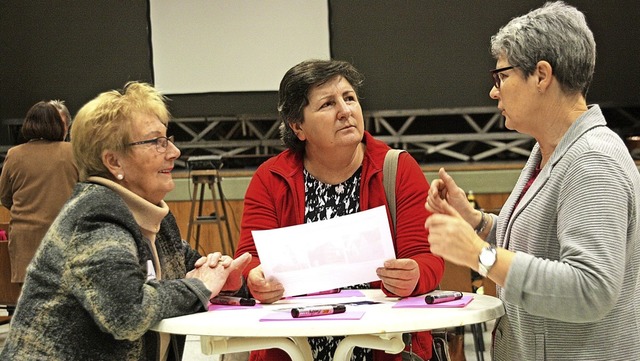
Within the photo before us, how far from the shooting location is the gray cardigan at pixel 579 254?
6.01 ft

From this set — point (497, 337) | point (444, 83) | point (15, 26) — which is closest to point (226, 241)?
point (444, 83)

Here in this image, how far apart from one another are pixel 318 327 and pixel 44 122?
13.2 ft

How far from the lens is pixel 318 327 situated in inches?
79.7

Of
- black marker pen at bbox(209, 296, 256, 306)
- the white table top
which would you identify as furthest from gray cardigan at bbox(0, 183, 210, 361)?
black marker pen at bbox(209, 296, 256, 306)

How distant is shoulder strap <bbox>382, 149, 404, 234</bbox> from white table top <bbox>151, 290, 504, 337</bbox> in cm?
51

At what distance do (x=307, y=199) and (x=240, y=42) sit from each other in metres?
7.49

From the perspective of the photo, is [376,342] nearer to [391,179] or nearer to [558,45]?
[391,179]

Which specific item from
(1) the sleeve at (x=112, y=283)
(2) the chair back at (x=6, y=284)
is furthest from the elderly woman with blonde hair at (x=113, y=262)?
(2) the chair back at (x=6, y=284)

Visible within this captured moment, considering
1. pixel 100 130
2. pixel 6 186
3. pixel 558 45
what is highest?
pixel 558 45

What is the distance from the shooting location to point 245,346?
2.15 metres

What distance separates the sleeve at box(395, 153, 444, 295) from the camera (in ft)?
8.70

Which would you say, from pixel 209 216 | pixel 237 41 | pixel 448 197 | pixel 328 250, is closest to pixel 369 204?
pixel 448 197

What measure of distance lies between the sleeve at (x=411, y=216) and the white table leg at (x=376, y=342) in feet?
1.66

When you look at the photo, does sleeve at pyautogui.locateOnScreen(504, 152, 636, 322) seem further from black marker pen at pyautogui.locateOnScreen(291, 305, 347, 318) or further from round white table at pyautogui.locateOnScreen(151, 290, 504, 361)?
black marker pen at pyautogui.locateOnScreen(291, 305, 347, 318)
